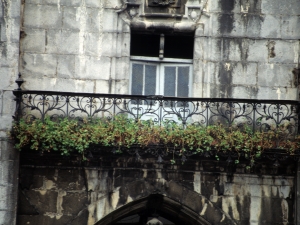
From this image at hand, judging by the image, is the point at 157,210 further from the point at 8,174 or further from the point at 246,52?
the point at 246,52

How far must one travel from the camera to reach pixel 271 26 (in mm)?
20016

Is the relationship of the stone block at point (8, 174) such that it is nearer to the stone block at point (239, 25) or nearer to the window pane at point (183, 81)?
the window pane at point (183, 81)

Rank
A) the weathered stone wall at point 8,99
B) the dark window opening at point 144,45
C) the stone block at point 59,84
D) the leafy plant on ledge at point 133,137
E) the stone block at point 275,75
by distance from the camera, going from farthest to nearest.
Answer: the dark window opening at point 144,45 < the stone block at point 275,75 < the stone block at point 59,84 < the weathered stone wall at point 8,99 < the leafy plant on ledge at point 133,137

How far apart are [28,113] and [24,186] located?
120 cm

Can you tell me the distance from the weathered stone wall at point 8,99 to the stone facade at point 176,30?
16 centimetres

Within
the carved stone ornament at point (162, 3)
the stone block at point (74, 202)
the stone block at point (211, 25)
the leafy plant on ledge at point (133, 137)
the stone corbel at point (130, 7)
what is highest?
the carved stone ornament at point (162, 3)

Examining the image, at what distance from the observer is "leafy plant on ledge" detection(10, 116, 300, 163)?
734 inches

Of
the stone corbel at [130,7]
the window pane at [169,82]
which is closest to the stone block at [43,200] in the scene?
the window pane at [169,82]

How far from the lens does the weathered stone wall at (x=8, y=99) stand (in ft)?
61.6

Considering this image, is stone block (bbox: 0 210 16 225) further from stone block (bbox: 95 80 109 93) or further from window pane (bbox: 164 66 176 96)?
window pane (bbox: 164 66 176 96)

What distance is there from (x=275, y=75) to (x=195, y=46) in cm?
144

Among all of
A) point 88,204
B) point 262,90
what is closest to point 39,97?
point 88,204

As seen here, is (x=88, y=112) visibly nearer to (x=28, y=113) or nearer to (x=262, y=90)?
(x=28, y=113)

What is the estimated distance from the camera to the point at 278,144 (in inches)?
749
